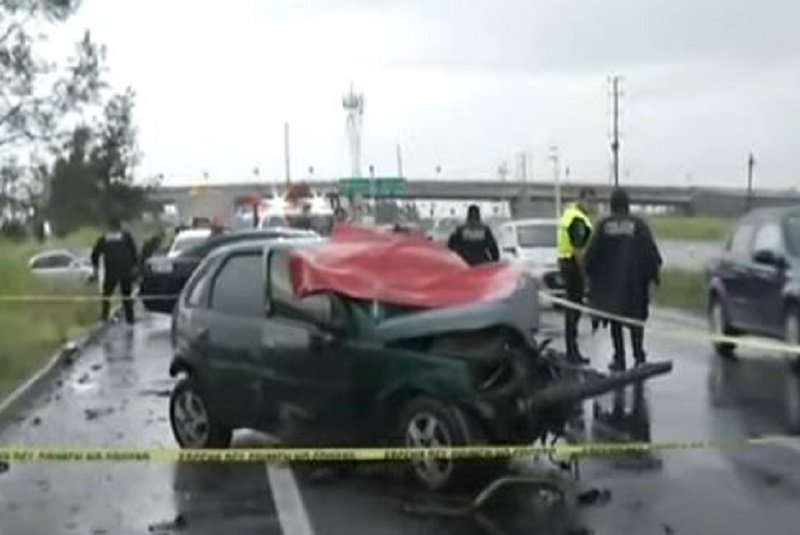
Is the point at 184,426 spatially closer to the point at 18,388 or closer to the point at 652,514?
the point at 652,514

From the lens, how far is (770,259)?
17438 mm

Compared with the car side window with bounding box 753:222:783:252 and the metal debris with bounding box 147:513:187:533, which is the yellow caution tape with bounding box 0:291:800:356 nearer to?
the car side window with bounding box 753:222:783:252

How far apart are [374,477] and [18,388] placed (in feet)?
24.2

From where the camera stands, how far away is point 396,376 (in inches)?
419

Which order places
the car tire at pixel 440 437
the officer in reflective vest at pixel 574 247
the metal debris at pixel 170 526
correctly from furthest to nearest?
the officer in reflective vest at pixel 574 247, the car tire at pixel 440 437, the metal debris at pixel 170 526

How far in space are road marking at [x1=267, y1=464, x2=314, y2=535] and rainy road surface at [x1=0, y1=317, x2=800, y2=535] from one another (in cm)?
1

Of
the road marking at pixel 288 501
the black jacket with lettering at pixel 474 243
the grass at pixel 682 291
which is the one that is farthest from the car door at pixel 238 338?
the grass at pixel 682 291

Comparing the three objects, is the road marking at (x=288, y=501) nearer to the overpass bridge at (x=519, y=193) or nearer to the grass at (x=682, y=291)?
the grass at (x=682, y=291)

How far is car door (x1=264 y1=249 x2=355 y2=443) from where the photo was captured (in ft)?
35.9

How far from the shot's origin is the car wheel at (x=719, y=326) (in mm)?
19359

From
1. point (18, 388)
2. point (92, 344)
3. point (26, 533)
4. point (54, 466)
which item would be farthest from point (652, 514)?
point (92, 344)

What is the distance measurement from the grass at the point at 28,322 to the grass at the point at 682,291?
401 inches

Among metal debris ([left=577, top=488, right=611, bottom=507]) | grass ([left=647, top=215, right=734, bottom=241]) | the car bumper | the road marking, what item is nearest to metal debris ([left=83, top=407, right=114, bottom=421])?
the road marking

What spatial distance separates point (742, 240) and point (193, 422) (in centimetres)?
848
